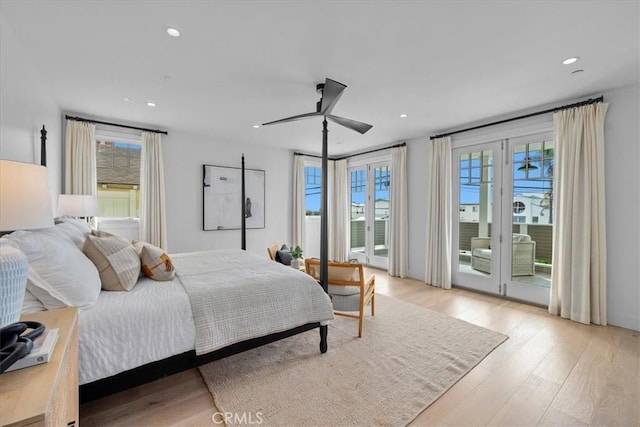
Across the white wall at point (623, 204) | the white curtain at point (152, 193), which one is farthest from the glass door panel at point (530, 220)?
the white curtain at point (152, 193)

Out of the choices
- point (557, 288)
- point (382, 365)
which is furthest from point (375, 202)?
point (382, 365)

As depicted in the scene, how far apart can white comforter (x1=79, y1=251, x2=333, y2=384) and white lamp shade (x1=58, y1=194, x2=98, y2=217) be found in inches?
60.5

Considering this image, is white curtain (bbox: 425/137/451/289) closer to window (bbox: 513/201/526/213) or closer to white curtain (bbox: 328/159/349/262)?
window (bbox: 513/201/526/213)

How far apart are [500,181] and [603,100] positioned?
4.35ft

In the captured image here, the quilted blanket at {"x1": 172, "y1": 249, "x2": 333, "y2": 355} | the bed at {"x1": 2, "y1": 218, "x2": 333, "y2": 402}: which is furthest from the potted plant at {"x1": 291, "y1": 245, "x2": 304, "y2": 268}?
the bed at {"x1": 2, "y1": 218, "x2": 333, "y2": 402}

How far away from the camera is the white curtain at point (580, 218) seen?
A: 119 inches

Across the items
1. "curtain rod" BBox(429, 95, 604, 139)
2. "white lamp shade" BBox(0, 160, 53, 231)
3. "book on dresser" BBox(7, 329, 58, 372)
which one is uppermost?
"curtain rod" BBox(429, 95, 604, 139)

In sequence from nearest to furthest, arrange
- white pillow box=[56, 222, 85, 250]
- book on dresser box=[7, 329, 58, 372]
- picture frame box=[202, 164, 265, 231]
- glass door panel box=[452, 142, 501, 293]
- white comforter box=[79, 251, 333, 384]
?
book on dresser box=[7, 329, 58, 372]
white comforter box=[79, 251, 333, 384]
white pillow box=[56, 222, 85, 250]
glass door panel box=[452, 142, 501, 293]
picture frame box=[202, 164, 265, 231]

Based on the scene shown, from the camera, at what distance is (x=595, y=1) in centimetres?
172

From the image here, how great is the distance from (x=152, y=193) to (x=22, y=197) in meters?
3.44

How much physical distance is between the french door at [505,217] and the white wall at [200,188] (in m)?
3.38

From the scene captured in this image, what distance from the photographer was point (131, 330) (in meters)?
1.57

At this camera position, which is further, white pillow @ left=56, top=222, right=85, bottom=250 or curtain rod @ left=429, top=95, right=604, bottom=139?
curtain rod @ left=429, top=95, right=604, bottom=139

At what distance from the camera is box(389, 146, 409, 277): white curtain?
5.14 meters
